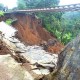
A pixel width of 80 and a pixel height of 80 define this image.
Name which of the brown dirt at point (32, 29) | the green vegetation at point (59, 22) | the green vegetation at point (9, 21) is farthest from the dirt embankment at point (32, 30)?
the green vegetation at point (59, 22)

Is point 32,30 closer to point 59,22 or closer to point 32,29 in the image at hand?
point 32,29

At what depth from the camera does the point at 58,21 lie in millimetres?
29047

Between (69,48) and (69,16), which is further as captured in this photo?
(69,16)

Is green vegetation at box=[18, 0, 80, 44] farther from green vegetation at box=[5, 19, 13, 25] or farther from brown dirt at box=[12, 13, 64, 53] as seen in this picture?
green vegetation at box=[5, 19, 13, 25]

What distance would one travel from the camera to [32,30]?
91.3ft

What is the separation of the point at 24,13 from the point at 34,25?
198 cm

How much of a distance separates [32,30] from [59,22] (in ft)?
Answer: 12.5

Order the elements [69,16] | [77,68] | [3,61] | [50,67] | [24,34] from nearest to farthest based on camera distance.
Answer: [77,68] → [3,61] → [50,67] → [24,34] → [69,16]

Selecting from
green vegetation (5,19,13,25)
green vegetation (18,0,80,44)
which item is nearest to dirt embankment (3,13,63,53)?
green vegetation (5,19,13,25)

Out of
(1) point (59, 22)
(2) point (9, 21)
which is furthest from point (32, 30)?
(1) point (59, 22)

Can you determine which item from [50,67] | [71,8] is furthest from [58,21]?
[50,67]

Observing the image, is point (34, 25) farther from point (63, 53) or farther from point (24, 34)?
point (63, 53)

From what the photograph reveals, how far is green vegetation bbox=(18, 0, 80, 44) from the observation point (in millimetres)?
28438

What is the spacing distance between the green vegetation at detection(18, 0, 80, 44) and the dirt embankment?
2.91 ft
